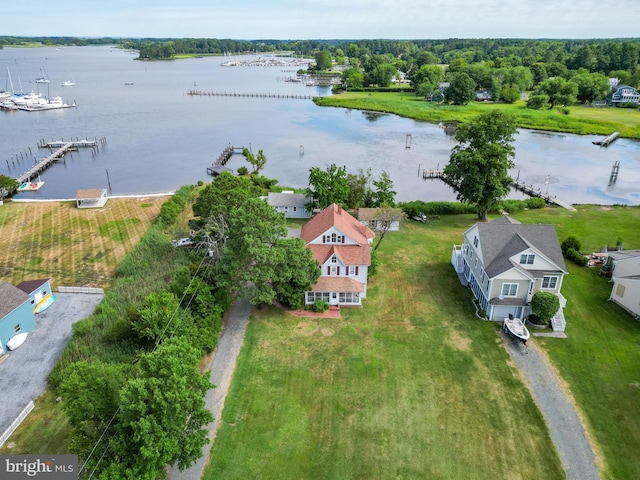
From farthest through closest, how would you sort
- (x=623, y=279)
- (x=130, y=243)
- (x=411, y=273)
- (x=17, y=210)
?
(x=17, y=210) < (x=130, y=243) < (x=411, y=273) < (x=623, y=279)

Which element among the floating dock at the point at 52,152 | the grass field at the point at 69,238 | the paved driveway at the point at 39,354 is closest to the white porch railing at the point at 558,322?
the paved driveway at the point at 39,354

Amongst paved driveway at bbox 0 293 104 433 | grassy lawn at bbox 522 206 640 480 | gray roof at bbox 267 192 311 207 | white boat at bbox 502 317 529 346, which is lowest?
paved driveway at bbox 0 293 104 433

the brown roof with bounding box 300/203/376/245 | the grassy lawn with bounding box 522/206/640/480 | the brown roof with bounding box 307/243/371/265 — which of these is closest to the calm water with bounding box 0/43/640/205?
the brown roof with bounding box 300/203/376/245

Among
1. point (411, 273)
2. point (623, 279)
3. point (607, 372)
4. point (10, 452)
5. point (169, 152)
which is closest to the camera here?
point (10, 452)

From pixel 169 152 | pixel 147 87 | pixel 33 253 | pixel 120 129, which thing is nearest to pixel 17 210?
pixel 33 253

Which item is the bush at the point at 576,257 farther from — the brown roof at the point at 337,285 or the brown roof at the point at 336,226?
the brown roof at the point at 337,285

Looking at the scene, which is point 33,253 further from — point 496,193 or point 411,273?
point 496,193

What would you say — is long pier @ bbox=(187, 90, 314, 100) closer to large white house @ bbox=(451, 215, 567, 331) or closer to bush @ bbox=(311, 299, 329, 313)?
large white house @ bbox=(451, 215, 567, 331)
